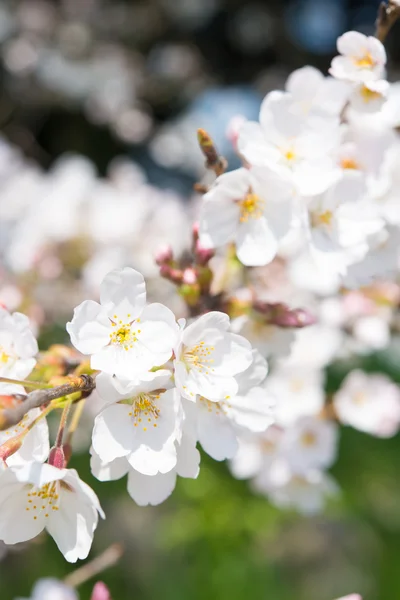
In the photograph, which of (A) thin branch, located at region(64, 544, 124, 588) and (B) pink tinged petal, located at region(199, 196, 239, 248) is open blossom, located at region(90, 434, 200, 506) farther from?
(B) pink tinged petal, located at region(199, 196, 239, 248)

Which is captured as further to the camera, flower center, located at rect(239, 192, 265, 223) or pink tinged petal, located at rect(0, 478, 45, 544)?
flower center, located at rect(239, 192, 265, 223)

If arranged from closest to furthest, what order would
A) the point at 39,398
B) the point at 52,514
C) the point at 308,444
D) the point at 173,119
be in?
1. the point at 39,398
2. the point at 52,514
3. the point at 308,444
4. the point at 173,119

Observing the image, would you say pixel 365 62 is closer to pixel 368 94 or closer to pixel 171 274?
pixel 368 94

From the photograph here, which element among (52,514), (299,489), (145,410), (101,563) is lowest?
(299,489)

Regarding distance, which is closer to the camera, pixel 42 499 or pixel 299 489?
pixel 42 499

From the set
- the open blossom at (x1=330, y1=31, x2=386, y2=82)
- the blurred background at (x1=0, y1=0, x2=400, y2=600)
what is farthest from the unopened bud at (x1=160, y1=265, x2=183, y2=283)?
the blurred background at (x1=0, y1=0, x2=400, y2=600)

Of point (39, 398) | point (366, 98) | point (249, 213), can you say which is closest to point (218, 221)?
→ point (249, 213)

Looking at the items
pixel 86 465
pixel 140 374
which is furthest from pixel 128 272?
pixel 86 465

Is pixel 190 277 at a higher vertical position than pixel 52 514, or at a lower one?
higher
